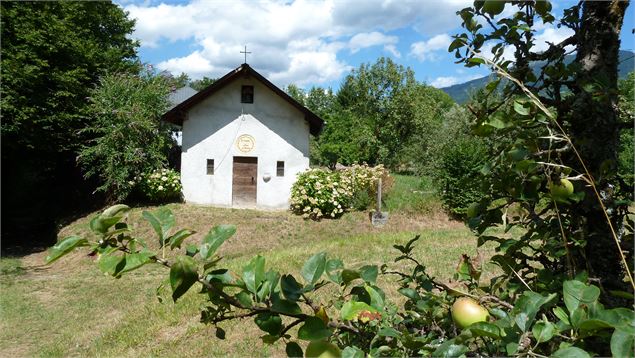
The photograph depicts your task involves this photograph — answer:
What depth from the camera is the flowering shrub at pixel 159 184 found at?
49.4 feet

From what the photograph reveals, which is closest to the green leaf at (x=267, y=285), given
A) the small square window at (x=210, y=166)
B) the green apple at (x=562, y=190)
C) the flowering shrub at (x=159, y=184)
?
the green apple at (x=562, y=190)

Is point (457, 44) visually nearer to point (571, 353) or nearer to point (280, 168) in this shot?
point (571, 353)

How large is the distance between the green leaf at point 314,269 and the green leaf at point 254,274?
93 mm

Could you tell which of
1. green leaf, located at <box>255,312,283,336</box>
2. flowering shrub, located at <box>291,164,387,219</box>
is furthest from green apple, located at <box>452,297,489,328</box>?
flowering shrub, located at <box>291,164,387,219</box>

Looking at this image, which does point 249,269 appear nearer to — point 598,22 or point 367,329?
point 367,329

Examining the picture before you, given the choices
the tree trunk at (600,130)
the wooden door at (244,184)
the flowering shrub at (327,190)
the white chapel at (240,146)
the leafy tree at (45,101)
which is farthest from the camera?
the wooden door at (244,184)

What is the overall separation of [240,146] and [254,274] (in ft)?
49.9

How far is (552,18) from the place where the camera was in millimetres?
1352

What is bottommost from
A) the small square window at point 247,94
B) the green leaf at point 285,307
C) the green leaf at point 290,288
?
the green leaf at point 285,307

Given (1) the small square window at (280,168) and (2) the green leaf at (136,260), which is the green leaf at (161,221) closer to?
(2) the green leaf at (136,260)

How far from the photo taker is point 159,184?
15008 millimetres

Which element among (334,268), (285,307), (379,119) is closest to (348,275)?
(334,268)

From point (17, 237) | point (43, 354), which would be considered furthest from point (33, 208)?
point (43, 354)

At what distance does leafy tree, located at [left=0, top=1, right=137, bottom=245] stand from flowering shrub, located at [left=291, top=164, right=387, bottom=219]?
805 cm
